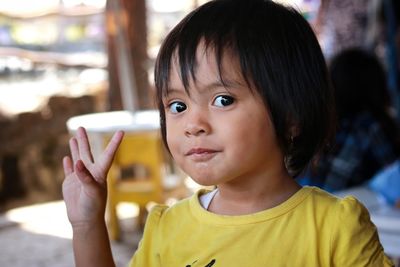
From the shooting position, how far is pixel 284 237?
3.26 feet

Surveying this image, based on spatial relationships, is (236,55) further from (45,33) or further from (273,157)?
(45,33)

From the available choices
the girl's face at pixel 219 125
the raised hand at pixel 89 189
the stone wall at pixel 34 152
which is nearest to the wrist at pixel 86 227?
the raised hand at pixel 89 189

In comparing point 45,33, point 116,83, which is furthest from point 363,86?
point 45,33

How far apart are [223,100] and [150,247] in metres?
0.32

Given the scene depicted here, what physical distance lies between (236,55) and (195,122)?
0.13m

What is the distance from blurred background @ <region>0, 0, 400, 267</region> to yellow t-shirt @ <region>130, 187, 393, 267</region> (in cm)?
69

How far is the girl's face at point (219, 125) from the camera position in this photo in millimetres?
957

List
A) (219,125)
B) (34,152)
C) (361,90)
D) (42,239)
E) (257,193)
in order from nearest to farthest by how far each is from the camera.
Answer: (219,125) < (257,193) < (361,90) < (42,239) < (34,152)

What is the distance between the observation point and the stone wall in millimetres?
6219

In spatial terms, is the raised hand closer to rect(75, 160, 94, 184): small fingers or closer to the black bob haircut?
rect(75, 160, 94, 184): small fingers

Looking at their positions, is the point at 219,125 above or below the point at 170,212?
above

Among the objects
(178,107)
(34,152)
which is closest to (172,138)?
(178,107)

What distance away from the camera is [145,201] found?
13.6 ft

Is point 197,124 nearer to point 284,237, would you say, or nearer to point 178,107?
point 178,107
